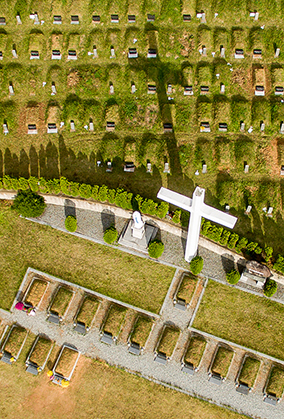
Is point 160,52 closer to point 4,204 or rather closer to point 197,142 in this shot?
point 197,142

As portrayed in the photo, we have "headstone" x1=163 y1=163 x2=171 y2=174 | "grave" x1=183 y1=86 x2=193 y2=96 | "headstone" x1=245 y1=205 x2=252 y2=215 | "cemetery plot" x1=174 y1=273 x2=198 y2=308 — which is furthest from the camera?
"grave" x1=183 y1=86 x2=193 y2=96

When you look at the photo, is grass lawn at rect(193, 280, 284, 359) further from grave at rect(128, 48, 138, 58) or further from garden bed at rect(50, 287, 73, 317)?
grave at rect(128, 48, 138, 58)

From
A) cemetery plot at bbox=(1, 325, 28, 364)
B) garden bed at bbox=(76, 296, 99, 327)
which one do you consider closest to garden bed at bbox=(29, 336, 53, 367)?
cemetery plot at bbox=(1, 325, 28, 364)

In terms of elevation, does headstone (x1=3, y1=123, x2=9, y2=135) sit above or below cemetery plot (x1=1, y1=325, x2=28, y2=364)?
above

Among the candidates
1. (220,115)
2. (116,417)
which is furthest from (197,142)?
(116,417)

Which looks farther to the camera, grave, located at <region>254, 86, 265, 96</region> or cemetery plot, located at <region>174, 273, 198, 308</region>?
grave, located at <region>254, 86, 265, 96</region>

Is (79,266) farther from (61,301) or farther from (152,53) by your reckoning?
(152,53)
